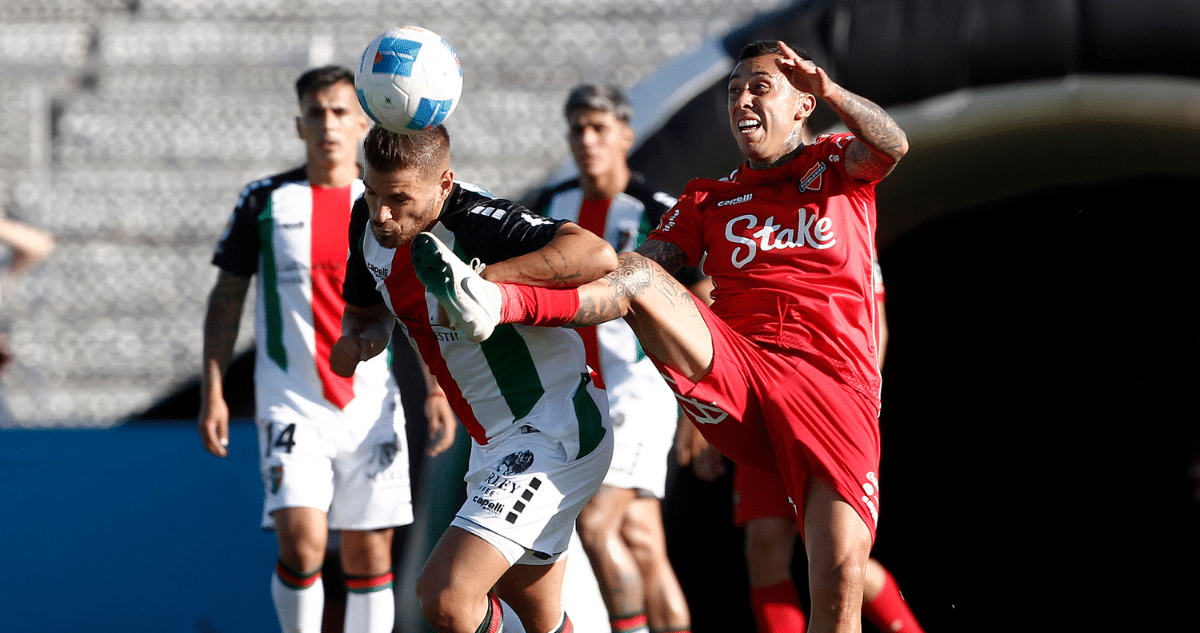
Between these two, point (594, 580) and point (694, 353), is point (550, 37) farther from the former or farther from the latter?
point (694, 353)

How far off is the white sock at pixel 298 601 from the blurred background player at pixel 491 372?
1025mm

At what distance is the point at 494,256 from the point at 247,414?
11.6 feet

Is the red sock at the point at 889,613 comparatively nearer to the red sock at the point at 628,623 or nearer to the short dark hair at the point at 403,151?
the red sock at the point at 628,623

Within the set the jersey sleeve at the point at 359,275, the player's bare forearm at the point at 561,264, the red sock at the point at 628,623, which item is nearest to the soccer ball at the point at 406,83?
the jersey sleeve at the point at 359,275

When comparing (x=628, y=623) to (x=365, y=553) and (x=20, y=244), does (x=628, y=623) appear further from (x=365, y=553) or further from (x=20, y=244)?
(x=20, y=244)

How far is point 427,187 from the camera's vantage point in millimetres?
3016

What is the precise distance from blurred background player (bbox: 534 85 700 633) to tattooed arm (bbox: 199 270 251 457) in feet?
4.18

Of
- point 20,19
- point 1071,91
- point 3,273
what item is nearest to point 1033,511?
point 1071,91

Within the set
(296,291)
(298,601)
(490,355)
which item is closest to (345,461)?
(298,601)

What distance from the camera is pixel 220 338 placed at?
4.26 metres

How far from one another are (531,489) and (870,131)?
1340mm

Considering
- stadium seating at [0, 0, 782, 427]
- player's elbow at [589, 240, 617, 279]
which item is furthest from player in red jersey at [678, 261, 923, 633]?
stadium seating at [0, 0, 782, 427]

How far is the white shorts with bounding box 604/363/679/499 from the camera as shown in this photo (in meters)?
4.36

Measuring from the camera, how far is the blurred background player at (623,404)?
13.9 feet
